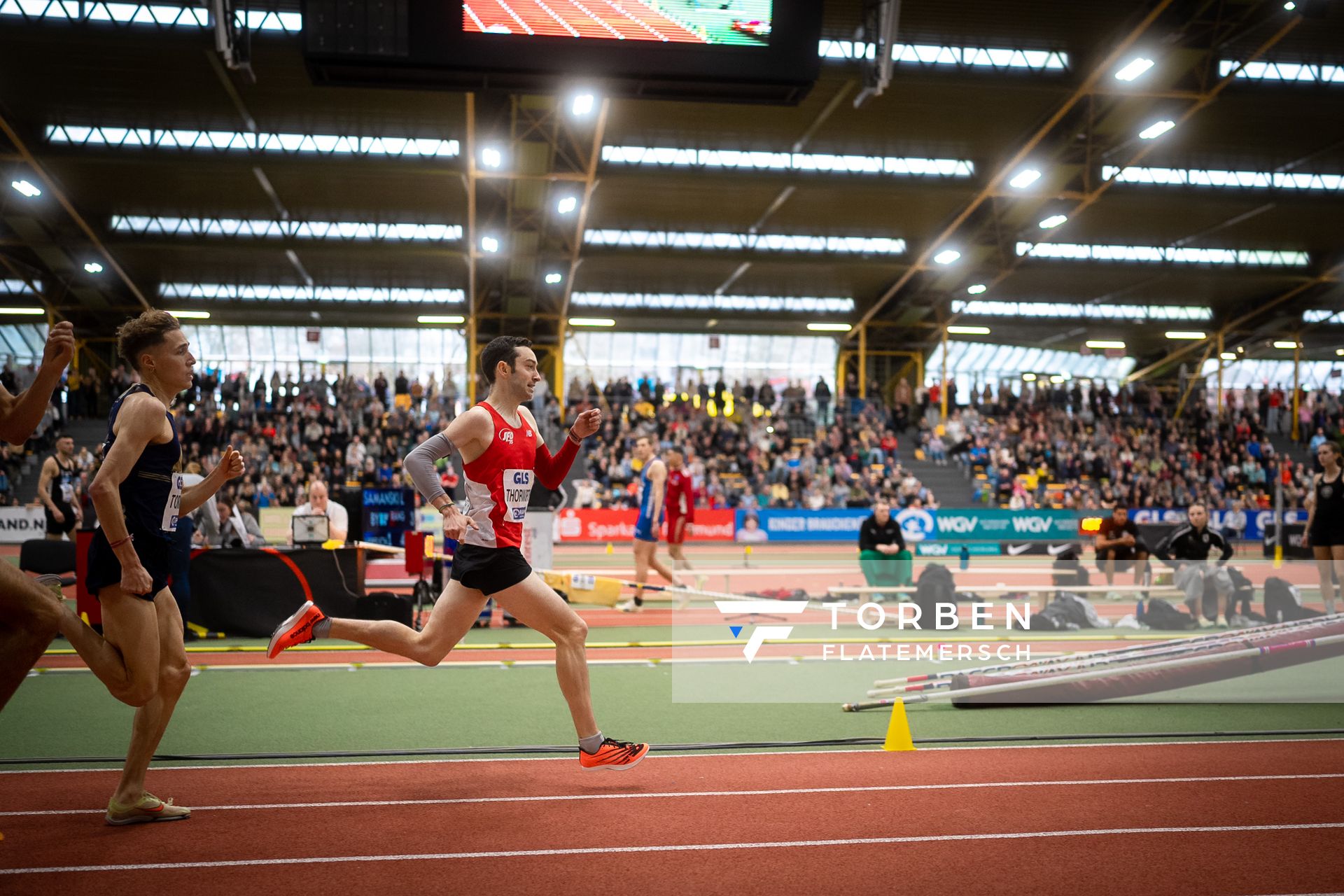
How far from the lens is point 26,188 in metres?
23.8

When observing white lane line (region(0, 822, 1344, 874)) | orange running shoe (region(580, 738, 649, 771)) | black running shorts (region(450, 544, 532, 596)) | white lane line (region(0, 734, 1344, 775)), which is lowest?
white lane line (region(0, 734, 1344, 775))

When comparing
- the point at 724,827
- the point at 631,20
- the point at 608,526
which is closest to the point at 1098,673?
the point at 724,827

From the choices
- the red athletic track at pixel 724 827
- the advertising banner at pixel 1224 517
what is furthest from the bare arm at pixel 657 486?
the advertising banner at pixel 1224 517

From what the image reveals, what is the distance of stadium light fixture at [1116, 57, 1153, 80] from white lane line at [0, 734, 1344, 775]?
56.6 feet

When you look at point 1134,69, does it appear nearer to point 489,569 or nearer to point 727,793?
point 727,793

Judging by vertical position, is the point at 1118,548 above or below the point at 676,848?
above

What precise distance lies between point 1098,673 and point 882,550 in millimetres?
6037

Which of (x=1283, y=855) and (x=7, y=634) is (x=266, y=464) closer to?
(x=7, y=634)

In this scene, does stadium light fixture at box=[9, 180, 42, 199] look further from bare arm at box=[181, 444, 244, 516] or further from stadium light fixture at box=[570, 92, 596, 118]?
bare arm at box=[181, 444, 244, 516]

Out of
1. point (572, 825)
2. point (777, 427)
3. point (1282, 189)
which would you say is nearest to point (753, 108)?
point (777, 427)

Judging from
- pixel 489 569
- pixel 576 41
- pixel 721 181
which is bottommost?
pixel 489 569

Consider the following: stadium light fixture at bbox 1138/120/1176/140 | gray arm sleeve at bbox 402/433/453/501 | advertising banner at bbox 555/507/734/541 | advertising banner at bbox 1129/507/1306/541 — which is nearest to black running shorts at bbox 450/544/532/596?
gray arm sleeve at bbox 402/433/453/501

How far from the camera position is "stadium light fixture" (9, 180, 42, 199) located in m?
23.4

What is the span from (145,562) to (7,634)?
58cm
